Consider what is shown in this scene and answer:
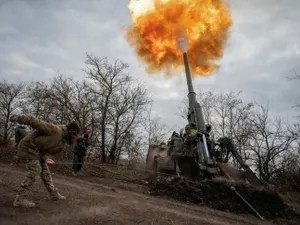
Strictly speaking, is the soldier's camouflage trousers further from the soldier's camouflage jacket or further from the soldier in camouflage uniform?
the soldier's camouflage jacket

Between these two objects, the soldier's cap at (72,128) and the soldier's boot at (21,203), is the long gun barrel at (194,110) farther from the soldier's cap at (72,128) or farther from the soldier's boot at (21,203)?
the soldier's boot at (21,203)

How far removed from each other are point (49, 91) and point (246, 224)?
25404 mm

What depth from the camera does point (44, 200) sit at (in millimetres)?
6301

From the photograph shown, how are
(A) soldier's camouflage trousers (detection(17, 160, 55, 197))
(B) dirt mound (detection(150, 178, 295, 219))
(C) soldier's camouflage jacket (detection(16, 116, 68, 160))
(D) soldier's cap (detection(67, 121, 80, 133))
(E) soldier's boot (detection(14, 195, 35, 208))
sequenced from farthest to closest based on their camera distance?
(B) dirt mound (detection(150, 178, 295, 219)) → (D) soldier's cap (detection(67, 121, 80, 133)) → (C) soldier's camouflage jacket (detection(16, 116, 68, 160)) → (A) soldier's camouflage trousers (detection(17, 160, 55, 197)) → (E) soldier's boot (detection(14, 195, 35, 208))

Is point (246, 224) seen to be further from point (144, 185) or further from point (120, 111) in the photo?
point (120, 111)

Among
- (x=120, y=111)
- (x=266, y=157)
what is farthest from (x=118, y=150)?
(x=266, y=157)

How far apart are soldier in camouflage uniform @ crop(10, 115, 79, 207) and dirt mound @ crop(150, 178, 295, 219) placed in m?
5.98

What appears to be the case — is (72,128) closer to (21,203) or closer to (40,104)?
(21,203)

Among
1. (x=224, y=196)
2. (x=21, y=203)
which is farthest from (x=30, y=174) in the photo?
(x=224, y=196)

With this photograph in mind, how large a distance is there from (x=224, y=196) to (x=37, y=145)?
7576mm

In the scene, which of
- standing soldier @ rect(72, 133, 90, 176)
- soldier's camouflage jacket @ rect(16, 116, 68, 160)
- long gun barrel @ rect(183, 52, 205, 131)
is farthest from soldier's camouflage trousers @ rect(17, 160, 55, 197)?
long gun barrel @ rect(183, 52, 205, 131)

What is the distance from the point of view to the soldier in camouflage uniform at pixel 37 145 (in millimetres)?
5678

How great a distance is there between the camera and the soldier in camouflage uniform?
224 inches

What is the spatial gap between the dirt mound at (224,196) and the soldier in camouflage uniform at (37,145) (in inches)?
235
